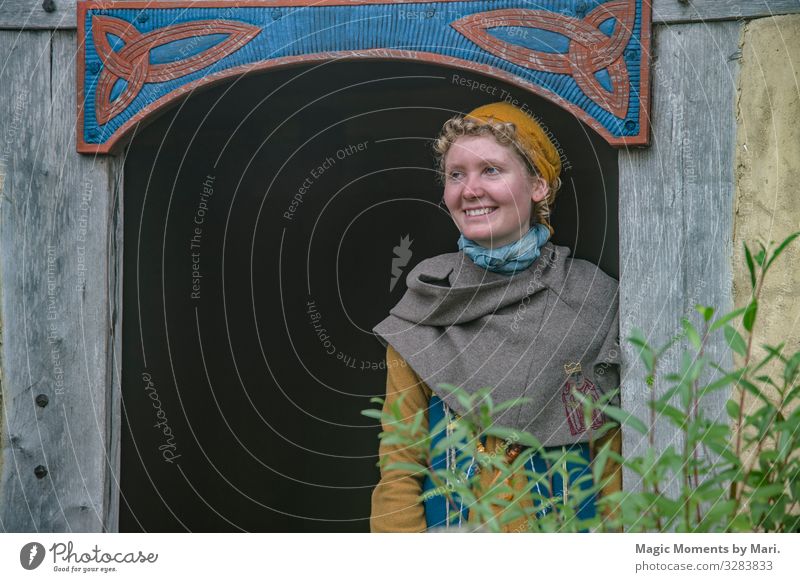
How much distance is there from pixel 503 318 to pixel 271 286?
4.48ft

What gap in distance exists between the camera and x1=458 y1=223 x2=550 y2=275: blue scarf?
8.79ft

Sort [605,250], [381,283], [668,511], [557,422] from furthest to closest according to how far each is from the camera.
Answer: [381,283] → [605,250] → [557,422] → [668,511]

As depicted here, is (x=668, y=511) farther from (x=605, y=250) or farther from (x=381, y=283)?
(x=381, y=283)

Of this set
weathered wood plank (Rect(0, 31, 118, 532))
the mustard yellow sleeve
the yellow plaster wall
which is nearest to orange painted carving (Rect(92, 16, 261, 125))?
weathered wood plank (Rect(0, 31, 118, 532))

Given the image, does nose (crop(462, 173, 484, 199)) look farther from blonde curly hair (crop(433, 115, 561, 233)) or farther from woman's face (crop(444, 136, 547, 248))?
blonde curly hair (crop(433, 115, 561, 233))

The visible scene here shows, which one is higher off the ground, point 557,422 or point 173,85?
point 173,85

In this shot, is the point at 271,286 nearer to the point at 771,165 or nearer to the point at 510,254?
the point at 510,254

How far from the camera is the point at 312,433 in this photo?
393cm

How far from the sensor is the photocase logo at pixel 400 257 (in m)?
3.77

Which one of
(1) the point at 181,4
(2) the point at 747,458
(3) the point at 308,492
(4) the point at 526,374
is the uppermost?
(1) the point at 181,4

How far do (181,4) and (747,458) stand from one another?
177 centimetres

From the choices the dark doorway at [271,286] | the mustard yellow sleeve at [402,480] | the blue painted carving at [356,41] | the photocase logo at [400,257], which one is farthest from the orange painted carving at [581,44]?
the photocase logo at [400,257]

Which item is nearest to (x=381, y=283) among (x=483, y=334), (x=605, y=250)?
(x=605, y=250)
